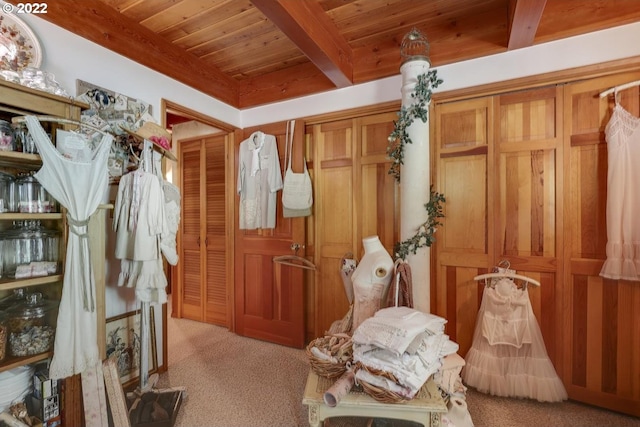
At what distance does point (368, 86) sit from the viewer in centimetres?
250

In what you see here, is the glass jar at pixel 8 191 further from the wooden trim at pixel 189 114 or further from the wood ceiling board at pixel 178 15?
the wood ceiling board at pixel 178 15

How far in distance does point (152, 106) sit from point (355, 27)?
1.69m

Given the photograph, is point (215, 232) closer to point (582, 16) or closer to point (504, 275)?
point (504, 275)

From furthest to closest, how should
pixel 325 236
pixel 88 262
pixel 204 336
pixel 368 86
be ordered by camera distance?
pixel 204 336
pixel 325 236
pixel 368 86
pixel 88 262

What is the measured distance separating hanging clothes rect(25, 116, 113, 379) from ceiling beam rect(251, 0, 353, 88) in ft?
4.10

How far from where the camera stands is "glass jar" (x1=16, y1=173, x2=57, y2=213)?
4.76ft

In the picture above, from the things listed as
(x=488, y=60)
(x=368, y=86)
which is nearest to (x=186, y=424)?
(x=368, y=86)

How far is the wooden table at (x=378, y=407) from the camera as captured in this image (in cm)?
116

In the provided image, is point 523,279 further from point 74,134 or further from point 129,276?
point 74,134

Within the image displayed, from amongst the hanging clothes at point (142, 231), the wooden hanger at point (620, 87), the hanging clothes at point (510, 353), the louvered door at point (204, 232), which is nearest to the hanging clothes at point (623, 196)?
the wooden hanger at point (620, 87)

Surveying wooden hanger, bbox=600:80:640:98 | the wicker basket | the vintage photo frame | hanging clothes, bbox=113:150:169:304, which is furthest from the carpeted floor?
wooden hanger, bbox=600:80:640:98

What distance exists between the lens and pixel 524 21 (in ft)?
5.60

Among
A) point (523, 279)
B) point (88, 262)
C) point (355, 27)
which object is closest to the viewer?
point (88, 262)

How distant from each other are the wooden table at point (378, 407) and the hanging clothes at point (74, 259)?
115 cm
